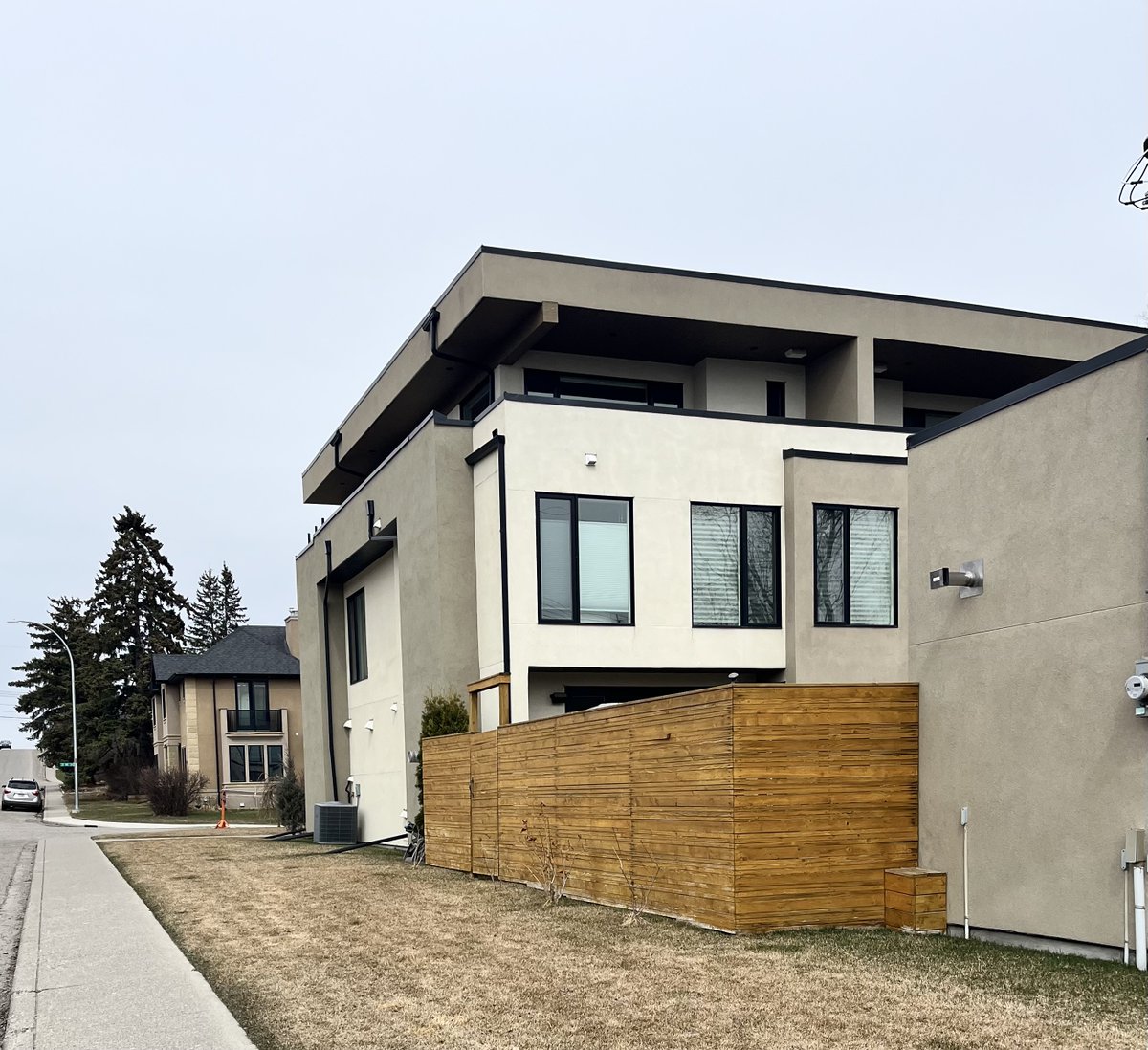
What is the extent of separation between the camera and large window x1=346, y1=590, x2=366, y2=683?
27766mm

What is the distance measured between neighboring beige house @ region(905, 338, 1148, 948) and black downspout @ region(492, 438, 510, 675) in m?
8.41

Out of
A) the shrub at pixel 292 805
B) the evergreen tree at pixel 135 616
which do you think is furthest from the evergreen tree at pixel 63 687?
→ the shrub at pixel 292 805

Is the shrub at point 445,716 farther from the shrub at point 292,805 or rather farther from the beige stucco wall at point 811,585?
the shrub at point 292,805

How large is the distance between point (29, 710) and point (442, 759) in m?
69.4

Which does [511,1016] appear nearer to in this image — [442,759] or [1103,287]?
[442,759]

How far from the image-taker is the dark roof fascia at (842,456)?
66.0 feet

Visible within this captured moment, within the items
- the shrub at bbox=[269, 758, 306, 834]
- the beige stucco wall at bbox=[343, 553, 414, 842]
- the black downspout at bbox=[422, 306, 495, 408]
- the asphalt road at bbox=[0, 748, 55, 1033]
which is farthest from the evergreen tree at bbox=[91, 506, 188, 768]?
the black downspout at bbox=[422, 306, 495, 408]

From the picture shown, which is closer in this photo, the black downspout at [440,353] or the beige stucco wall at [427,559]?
the beige stucco wall at [427,559]

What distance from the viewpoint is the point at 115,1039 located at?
23.5 feet

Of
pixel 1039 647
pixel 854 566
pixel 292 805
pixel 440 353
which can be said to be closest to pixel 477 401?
pixel 440 353

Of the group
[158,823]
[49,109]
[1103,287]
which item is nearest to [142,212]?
[49,109]

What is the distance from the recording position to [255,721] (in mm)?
61344

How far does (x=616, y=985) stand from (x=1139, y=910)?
3568 millimetres

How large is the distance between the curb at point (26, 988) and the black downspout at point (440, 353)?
37.3 ft
